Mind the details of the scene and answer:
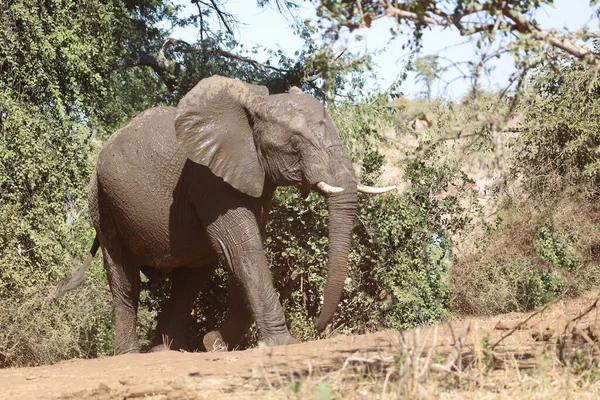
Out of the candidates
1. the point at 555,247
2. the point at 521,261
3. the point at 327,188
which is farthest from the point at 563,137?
the point at 327,188

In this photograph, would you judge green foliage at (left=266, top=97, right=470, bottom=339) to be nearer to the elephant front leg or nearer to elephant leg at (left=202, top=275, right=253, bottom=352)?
elephant leg at (left=202, top=275, right=253, bottom=352)

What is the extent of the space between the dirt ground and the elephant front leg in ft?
2.80

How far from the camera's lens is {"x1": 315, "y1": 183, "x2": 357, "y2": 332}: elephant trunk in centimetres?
898

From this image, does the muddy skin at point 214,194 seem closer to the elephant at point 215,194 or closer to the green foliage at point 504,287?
the elephant at point 215,194

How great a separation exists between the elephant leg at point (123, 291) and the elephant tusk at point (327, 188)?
2.64m

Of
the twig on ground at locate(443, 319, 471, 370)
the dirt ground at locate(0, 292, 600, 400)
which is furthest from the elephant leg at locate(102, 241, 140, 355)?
the twig on ground at locate(443, 319, 471, 370)

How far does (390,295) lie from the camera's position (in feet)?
37.7

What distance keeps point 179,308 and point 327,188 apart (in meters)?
2.51

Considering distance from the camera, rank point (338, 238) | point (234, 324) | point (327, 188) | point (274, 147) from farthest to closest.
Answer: point (234, 324), point (274, 147), point (338, 238), point (327, 188)

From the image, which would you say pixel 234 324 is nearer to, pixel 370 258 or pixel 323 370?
pixel 370 258

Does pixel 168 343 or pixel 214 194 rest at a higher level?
pixel 214 194

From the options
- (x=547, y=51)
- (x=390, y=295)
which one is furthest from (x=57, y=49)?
(x=547, y=51)

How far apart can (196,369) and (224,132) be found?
3038 mm

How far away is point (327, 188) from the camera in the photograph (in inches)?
351
